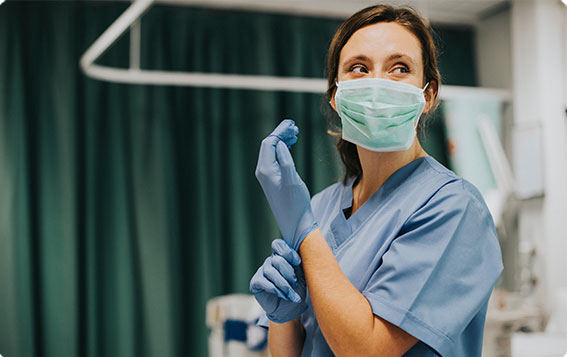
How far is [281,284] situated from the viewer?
2.50ft

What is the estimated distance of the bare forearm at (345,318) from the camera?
0.70 meters

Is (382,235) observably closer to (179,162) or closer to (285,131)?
(285,131)

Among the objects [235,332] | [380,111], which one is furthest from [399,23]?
[235,332]

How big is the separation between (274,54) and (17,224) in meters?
1.73

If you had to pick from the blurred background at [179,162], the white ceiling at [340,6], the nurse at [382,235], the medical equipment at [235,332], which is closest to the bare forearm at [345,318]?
the nurse at [382,235]

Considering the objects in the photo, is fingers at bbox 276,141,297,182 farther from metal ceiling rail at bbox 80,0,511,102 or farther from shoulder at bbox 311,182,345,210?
metal ceiling rail at bbox 80,0,511,102

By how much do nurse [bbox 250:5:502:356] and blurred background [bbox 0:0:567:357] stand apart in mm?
1526

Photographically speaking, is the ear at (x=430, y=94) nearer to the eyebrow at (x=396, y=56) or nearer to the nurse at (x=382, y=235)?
the nurse at (x=382, y=235)

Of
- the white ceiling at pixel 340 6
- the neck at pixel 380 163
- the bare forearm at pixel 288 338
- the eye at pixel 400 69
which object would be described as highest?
the white ceiling at pixel 340 6

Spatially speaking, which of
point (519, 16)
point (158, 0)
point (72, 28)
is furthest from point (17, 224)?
point (519, 16)

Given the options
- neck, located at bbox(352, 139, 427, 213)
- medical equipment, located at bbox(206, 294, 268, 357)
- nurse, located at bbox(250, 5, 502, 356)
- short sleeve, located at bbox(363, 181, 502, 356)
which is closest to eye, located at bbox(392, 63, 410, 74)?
nurse, located at bbox(250, 5, 502, 356)

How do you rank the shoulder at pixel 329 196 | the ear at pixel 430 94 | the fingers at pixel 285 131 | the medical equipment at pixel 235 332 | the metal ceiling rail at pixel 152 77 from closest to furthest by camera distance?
1. the fingers at pixel 285 131
2. the ear at pixel 430 94
3. the shoulder at pixel 329 196
4. the metal ceiling rail at pixel 152 77
5. the medical equipment at pixel 235 332

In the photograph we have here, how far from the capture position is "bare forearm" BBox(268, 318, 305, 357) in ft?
3.04

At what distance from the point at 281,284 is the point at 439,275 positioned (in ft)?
0.78
